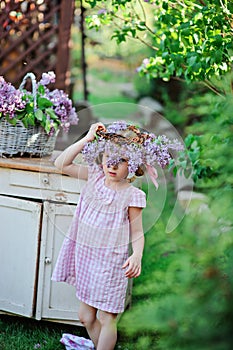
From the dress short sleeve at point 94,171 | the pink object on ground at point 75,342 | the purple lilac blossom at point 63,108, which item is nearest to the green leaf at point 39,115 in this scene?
the purple lilac blossom at point 63,108

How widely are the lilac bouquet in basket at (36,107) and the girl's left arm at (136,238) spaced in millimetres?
647

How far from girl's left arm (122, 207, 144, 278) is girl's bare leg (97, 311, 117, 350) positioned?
0.22m

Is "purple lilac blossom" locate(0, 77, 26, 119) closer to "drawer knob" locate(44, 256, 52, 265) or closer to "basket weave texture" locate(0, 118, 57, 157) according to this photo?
"basket weave texture" locate(0, 118, 57, 157)

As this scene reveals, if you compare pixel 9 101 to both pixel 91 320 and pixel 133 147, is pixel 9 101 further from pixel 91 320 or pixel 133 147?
pixel 91 320

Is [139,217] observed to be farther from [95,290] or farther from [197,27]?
[197,27]

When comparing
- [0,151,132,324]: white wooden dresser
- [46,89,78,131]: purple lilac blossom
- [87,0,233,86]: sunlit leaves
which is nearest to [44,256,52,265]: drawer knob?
[0,151,132,324]: white wooden dresser

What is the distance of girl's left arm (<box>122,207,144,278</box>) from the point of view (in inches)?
85.9

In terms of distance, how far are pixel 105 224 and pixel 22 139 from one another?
2.22 ft

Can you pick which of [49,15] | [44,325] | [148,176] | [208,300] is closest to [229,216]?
[208,300]

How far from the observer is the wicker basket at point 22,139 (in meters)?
2.64

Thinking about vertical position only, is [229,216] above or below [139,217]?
above

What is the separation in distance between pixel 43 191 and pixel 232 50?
980mm

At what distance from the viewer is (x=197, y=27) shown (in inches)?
103

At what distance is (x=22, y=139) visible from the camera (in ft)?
8.74
